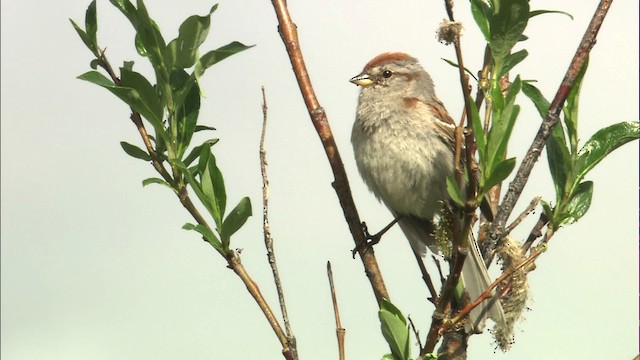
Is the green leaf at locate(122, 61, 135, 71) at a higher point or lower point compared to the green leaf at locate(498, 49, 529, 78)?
higher

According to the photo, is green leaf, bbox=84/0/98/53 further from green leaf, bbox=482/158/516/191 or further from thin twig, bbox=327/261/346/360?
green leaf, bbox=482/158/516/191

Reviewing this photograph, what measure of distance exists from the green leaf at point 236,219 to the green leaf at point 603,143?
119 cm

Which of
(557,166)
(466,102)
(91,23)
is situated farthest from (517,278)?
(91,23)

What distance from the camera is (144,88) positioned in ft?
8.97

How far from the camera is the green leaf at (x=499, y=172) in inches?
94.0

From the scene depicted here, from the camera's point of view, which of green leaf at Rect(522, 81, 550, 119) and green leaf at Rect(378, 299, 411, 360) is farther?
green leaf at Rect(522, 81, 550, 119)

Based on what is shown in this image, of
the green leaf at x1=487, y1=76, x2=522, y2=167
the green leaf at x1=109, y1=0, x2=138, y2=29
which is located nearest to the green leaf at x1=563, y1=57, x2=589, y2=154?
the green leaf at x1=487, y1=76, x2=522, y2=167

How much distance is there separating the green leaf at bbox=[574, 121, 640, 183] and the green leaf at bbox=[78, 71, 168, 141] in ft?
4.74

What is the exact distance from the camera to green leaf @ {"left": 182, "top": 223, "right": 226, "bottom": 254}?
2.61m

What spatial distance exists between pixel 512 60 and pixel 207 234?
1084mm

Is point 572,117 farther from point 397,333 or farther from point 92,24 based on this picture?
point 92,24

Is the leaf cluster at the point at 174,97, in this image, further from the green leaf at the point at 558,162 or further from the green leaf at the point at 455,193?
the green leaf at the point at 558,162

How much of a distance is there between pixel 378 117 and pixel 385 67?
862mm

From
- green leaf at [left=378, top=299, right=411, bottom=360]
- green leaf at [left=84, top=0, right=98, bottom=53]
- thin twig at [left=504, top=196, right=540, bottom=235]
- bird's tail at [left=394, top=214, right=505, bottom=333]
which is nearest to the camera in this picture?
green leaf at [left=378, top=299, right=411, bottom=360]
